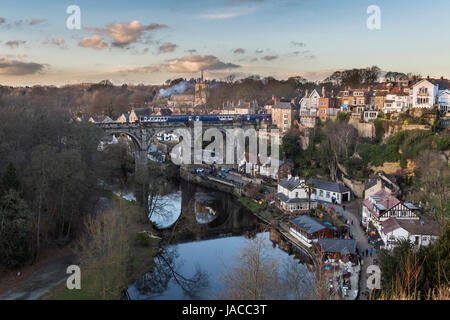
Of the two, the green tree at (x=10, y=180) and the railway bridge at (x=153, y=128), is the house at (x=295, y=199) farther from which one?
the green tree at (x=10, y=180)

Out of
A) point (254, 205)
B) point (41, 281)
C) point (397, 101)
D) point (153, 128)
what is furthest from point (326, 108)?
point (41, 281)

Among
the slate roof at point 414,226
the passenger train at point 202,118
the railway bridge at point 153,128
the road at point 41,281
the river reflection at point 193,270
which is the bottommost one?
the river reflection at point 193,270

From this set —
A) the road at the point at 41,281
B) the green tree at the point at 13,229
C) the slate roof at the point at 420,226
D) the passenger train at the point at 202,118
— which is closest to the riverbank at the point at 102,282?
the road at the point at 41,281

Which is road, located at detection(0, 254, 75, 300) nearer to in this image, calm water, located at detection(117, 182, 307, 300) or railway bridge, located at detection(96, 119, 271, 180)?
calm water, located at detection(117, 182, 307, 300)

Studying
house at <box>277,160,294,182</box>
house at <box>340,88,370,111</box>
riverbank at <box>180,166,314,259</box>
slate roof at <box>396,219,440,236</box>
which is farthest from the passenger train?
slate roof at <box>396,219,440,236</box>
